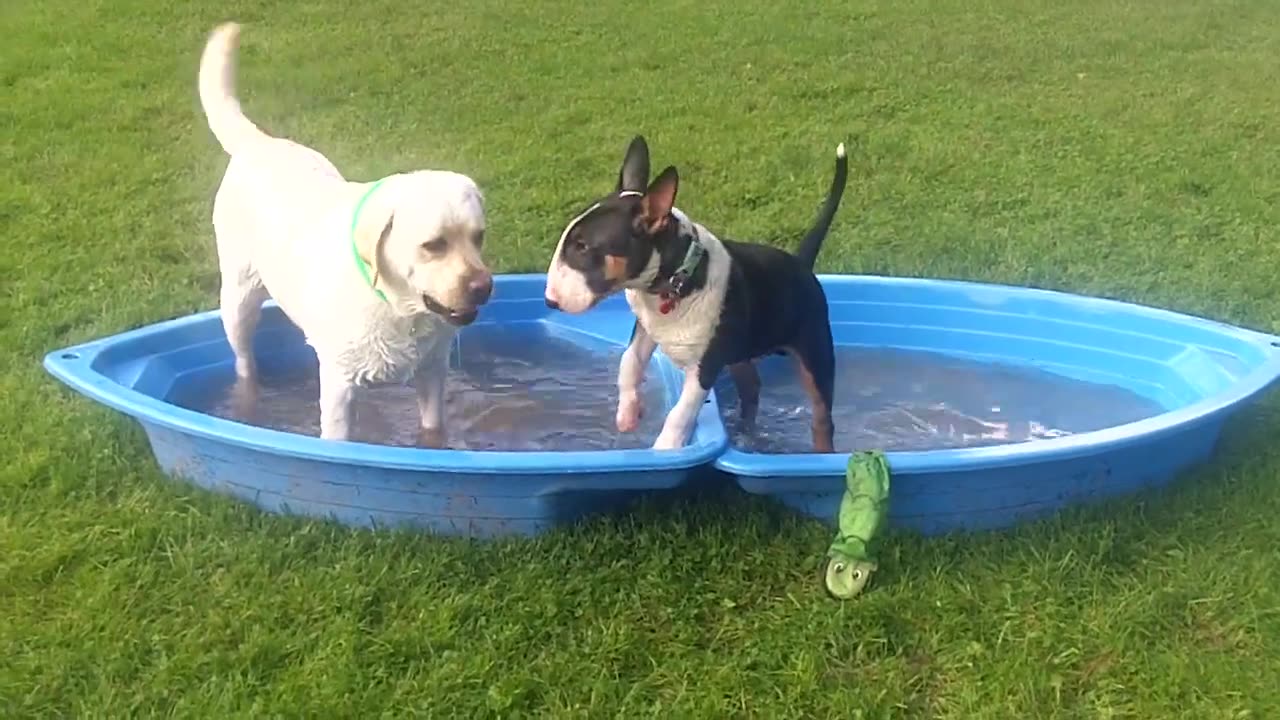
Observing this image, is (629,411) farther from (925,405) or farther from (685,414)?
(925,405)

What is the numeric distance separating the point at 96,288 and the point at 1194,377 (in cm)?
487

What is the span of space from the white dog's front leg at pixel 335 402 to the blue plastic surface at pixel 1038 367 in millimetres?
1275

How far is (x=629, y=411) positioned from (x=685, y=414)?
50 cm

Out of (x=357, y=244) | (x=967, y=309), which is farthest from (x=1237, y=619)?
(x=357, y=244)

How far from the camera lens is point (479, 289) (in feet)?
14.1

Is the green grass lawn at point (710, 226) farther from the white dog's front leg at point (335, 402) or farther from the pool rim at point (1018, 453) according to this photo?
the white dog's front leg at point (335, 402)

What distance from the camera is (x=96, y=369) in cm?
520

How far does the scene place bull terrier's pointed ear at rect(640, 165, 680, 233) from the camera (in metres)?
4.38

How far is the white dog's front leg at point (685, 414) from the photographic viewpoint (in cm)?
471

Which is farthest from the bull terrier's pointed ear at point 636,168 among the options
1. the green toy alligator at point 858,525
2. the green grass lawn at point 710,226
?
the green toy alligator at point 858,525

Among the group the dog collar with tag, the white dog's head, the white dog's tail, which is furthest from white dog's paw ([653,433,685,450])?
the white dog's tail

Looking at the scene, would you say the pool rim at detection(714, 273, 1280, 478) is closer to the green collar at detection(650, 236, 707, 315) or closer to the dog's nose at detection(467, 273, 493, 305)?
the green collar at detection(650, 236, 707, 315)

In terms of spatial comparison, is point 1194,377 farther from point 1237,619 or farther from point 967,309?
point 1237,619

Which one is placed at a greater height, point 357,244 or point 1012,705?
point 357,244
